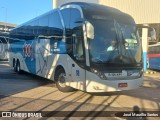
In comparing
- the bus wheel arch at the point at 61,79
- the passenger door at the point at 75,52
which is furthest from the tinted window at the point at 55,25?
the bus wheel arch at the point at 61,79

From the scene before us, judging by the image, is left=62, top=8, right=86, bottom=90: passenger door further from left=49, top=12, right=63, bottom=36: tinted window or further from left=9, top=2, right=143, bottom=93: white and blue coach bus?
left=49, top=12, right=63, bottom=36: tinted window

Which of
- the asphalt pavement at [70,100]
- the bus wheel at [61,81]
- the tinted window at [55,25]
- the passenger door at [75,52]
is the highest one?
the tinted window at [55,25]

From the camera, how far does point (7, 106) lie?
30.7 feet

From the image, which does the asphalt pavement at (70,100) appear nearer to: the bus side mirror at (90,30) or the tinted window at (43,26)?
the bus side mirror at (90,30)

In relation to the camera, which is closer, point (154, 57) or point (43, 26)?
point (43, 26)

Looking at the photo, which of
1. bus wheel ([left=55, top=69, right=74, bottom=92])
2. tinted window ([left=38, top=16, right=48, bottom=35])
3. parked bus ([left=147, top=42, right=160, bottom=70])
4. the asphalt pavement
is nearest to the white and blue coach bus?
bus wheel ([left=55, top=69, right=74, bottom=92])

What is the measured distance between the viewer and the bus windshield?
10.9m

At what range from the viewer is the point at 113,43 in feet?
36.8

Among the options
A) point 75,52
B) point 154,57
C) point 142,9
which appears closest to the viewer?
point 75,52

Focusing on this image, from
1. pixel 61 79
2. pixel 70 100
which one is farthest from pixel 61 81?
Result: pixel 70 100

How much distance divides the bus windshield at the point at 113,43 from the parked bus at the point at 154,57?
1516cm

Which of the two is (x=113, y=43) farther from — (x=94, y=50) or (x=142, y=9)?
(x=142, y=9)

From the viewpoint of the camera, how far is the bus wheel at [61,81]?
12.6 metres

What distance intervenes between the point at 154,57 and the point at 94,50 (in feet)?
57.2
